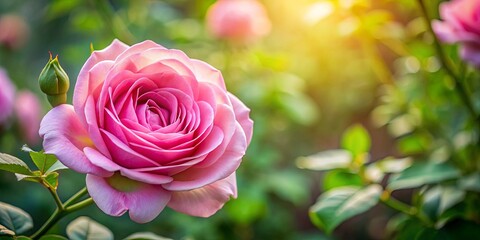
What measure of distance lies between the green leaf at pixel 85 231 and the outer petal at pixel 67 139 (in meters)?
0.20

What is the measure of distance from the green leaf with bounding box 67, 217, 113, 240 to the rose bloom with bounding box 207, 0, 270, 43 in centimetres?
101

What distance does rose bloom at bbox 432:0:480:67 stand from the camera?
1.00 metres

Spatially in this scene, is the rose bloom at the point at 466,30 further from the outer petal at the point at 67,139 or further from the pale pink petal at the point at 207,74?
the outer petal at the point at 67,139

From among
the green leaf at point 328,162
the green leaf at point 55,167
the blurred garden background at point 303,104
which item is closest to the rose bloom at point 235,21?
the blurred garden background at point 303,104

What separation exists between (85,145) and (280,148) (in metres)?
1.47

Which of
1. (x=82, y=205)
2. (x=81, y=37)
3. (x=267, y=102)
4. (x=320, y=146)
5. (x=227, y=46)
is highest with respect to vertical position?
(x=82, y=205)

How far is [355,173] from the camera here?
1.03 metres

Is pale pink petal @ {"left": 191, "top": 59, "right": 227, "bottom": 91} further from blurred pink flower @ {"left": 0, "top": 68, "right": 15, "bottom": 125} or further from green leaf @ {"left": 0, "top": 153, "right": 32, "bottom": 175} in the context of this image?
blurred pink flower @ {"left": 0, "top": 68, "right": 15, "bottom": 125}

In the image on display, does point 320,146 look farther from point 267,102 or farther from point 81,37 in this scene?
point 81,37

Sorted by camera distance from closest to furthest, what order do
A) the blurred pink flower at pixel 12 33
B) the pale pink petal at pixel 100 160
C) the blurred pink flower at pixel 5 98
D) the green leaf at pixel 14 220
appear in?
the pale pink petal at pixel 100 160, the green leaf at pixel 14 220, the blurred pink flower at pixel 5 98, the blurred pink flower at pixel 12 33

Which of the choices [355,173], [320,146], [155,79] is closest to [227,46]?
[320,146]

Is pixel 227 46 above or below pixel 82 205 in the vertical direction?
below

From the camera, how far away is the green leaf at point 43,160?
0.66 metres

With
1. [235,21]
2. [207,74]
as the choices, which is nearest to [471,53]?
[207,74]
